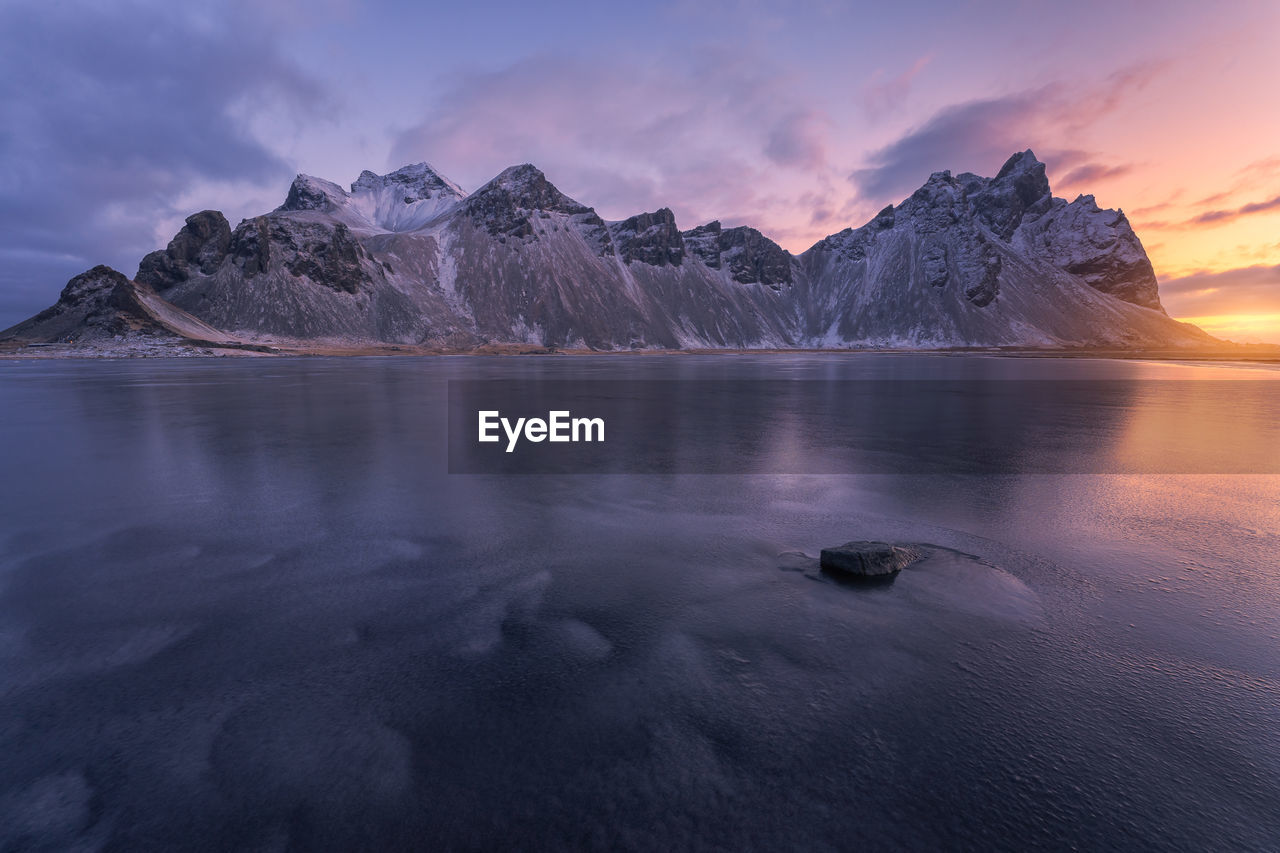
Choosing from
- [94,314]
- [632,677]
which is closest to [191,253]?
[94,314]

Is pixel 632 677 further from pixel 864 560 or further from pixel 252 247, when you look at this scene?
pixel 252 247

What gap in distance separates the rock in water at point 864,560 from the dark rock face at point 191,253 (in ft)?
631

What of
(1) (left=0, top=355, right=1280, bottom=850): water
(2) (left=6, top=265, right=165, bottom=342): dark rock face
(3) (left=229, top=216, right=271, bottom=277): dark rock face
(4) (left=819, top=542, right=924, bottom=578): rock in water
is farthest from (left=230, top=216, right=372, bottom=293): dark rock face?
(4) (left=819, top=542, right=924, bottom=578): rock in water

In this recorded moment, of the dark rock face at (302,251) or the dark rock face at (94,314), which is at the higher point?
the dark rock face at (302,251)

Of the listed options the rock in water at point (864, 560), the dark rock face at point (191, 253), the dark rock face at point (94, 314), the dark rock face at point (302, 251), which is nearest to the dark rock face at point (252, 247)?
the dark rock face at point (302, 251)

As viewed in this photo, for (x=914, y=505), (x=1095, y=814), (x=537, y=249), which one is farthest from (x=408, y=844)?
(x=537, y=249)

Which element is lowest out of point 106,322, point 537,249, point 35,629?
point 35,629

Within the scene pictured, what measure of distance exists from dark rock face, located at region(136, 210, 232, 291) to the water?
181595 millimetres

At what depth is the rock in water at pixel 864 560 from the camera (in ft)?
28.9

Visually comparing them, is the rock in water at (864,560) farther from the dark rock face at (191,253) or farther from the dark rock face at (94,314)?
the dark rock face at (191,253)

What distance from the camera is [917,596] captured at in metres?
8.16

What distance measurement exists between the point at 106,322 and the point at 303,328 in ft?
123

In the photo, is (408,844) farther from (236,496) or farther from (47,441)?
(47,441)

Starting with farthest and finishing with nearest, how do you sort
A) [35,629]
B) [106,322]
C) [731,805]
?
[106,322] < [35,629] < [731,805]
